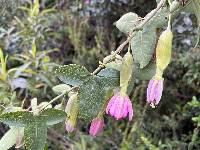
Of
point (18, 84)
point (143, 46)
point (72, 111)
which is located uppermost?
point (143, 46)

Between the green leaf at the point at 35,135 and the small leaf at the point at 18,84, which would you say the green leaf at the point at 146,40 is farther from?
the small leaf at the point at 18,84

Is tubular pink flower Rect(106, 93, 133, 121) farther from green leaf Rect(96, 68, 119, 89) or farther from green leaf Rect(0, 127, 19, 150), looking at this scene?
green leaf Rect(0, 127, 19, 150)

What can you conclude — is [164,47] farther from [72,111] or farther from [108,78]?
[72,111]

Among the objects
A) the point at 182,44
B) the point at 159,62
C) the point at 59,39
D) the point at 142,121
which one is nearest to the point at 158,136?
the point at 142,121

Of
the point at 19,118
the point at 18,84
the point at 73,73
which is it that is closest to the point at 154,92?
the point at 73,73

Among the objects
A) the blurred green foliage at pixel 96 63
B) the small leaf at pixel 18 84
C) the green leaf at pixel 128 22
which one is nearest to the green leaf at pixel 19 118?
the green leaf at pixel 128 22

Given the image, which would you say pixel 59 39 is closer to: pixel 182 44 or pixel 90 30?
pixel 90 30
